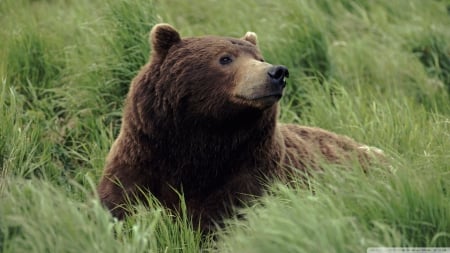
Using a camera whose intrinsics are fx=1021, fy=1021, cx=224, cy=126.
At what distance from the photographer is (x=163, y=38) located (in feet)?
20.1

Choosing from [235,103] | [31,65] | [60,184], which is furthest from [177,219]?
[31,65]

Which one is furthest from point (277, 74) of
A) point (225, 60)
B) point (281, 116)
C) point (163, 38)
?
point (281, 116)

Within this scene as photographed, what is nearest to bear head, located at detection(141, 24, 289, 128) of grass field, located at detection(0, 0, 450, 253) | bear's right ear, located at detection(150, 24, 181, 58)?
bear's right ear, located at detection(150, 24, 181, 58)

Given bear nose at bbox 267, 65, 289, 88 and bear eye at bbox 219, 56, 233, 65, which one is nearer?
bear nose at bbox 267, 65, 289, 88

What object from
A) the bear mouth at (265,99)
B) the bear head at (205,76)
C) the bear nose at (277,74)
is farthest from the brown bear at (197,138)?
the bear nose at (277,74)

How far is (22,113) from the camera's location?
7.34 m

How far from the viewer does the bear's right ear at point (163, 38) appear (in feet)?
20.0

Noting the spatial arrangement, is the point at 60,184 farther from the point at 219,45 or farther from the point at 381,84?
the point at 381,84

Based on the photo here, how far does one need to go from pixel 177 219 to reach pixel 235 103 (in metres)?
0.76

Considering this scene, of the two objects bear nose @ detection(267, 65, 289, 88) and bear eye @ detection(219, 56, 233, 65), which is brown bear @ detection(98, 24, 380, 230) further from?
bear nose @ detection(267, 65, 289, 88)

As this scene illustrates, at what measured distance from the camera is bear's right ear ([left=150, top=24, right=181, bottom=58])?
611 centimetres

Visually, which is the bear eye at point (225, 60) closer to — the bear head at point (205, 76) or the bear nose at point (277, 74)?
the bear head at point (205, 76)

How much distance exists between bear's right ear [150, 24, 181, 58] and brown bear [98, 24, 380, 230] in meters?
0.01

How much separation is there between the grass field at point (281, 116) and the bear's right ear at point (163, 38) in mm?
938
